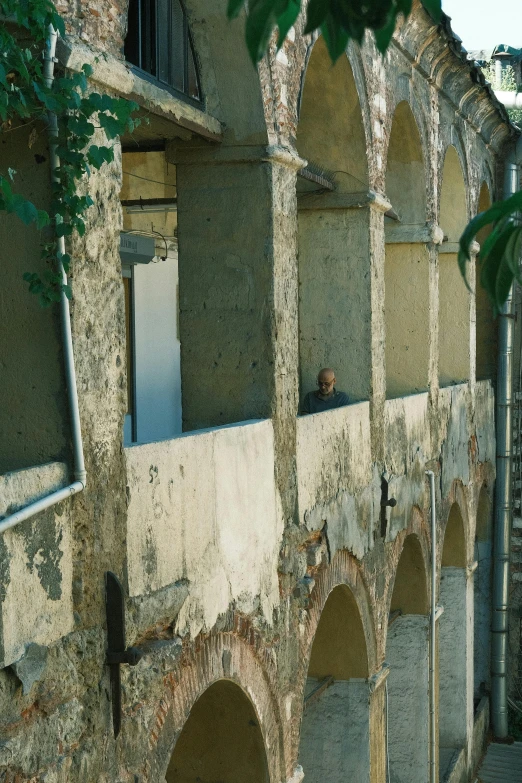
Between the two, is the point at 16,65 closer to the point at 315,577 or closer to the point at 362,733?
the point at 315,577

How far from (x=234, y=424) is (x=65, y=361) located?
1.86 m

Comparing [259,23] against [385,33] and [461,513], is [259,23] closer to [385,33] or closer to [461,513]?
[385,33]

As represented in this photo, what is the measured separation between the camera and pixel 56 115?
3.96 meters

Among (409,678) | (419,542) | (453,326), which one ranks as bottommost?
(409,678)

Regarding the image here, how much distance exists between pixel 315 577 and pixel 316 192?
2.79 m

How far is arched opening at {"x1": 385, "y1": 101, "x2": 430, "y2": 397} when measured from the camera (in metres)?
10.3

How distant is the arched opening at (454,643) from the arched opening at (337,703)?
14.8 feet

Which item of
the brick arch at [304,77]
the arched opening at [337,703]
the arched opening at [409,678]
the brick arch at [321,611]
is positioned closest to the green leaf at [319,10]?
the brick arch at [304,77]

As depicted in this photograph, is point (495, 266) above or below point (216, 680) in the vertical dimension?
above

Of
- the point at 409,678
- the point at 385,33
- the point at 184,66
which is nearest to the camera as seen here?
the point at 385,33

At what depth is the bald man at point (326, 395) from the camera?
8.05m

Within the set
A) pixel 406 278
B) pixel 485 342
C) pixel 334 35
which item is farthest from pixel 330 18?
pixel 485 342

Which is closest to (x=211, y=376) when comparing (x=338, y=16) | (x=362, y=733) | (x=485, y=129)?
(x=362, y=733)

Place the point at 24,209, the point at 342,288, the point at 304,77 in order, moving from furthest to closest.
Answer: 1. the point at 342,288
2. the point at 304,77
3. the point at 24,209
